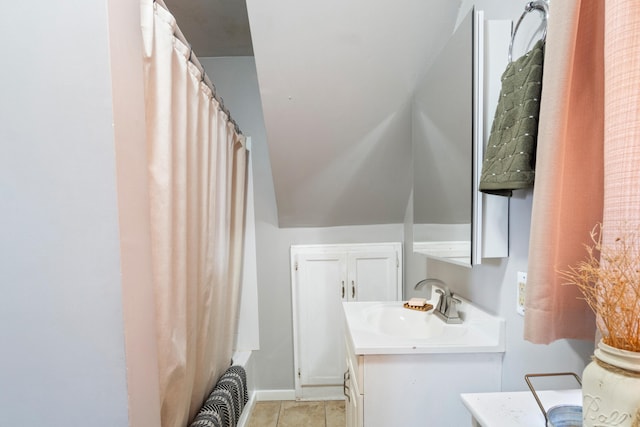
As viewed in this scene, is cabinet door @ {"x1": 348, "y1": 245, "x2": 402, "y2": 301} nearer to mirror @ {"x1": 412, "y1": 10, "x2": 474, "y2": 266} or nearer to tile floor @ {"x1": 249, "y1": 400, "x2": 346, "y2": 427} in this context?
mirror @ {"x1": 412, "y1": 10, "x2": 474, "y2": 266}

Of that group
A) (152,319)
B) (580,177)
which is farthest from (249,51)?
(580,177)

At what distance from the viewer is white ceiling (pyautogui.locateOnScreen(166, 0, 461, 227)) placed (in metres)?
1.35

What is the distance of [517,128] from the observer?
2.68ft

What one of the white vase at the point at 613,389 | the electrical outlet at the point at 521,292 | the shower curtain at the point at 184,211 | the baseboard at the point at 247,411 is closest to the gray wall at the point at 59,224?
the shower curtain at the point at 184,211

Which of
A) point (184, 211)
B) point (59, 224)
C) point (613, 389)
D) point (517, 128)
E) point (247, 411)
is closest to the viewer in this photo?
point (613, 389)

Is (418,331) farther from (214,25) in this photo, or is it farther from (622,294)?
→ (214,25)

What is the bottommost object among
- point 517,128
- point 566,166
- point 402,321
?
point 402,321

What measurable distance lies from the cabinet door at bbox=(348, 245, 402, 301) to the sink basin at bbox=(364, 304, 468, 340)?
713 mm

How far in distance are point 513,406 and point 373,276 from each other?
155cm

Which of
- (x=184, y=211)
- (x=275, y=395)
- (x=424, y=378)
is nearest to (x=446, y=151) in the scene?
(x=424, y=378)

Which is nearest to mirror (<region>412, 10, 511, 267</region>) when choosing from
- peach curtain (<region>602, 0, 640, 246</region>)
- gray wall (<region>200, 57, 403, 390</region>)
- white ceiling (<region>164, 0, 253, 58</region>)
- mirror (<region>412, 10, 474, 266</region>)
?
mirror (<region>412, 10, 474, 266</region>)

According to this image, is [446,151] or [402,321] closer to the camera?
[446,151]

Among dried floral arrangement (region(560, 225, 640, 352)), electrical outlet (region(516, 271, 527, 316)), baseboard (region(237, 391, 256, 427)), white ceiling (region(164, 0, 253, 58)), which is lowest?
baseboard (region(237, 391, 256, 427))

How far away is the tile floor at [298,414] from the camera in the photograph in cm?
202
